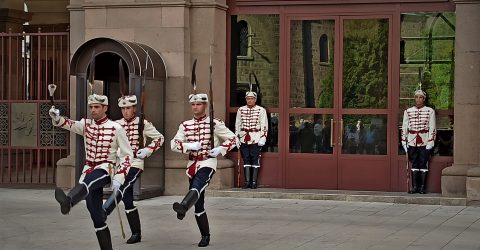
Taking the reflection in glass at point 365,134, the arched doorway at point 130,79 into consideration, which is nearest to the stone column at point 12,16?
the arched doorway at point 130,79

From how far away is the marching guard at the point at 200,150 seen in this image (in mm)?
12094

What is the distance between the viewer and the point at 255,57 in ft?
62.6

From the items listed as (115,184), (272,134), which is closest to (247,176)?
(272,134)

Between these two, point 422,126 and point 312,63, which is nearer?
point 422,126

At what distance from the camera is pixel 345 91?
61.1ft

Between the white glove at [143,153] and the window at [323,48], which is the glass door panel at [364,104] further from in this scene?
the white glove at [143,153]

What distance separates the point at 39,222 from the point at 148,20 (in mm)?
5331

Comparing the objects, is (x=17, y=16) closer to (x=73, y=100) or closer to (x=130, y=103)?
(x=73, y=100)

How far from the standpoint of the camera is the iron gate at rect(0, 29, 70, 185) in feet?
63.5

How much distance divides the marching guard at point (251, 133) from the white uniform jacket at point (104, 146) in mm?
7283

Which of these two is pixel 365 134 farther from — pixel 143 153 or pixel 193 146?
pixel 143 153

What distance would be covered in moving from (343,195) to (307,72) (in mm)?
2596

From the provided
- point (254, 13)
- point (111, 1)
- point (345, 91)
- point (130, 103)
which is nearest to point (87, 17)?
point (111, 1)

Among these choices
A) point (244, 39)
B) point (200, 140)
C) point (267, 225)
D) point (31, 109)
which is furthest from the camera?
point (31, 109)
